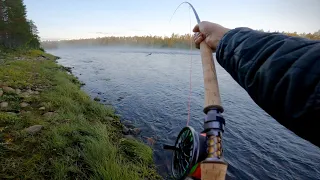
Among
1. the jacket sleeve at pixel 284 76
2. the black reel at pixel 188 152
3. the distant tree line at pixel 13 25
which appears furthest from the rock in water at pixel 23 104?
the distant tree line at pixel 13 25

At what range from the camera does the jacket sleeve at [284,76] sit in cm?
77

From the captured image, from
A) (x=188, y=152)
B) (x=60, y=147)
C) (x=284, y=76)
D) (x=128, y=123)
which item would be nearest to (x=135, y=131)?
(x=128, y=123)

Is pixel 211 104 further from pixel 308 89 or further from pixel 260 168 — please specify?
pixel 260 168

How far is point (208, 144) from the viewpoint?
125 centimetres

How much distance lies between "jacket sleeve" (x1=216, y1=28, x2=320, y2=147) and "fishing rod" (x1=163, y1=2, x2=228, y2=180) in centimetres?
36

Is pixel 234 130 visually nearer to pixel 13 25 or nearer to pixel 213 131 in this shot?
pixel 213 131

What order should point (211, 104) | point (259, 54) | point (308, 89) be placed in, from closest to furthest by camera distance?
point (308, 89), point (259, 54), point (211, 104)

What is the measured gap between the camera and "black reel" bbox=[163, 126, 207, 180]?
1400 mm

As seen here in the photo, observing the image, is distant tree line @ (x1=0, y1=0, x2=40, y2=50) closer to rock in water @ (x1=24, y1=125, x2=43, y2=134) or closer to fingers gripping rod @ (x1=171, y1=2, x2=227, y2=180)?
rock in water @ (x1=24, y1=125, x2=43, y2=134)

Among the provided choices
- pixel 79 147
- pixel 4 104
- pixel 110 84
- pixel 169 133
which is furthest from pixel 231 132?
pixel 110 84

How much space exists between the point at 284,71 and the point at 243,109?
8632 mm

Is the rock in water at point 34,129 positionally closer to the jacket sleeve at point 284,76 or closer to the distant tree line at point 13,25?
the jacket sleeve at point 284,76

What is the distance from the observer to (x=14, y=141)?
12.4 ft

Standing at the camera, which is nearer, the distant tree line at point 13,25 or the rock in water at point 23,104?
the rock in water at point 23,104
